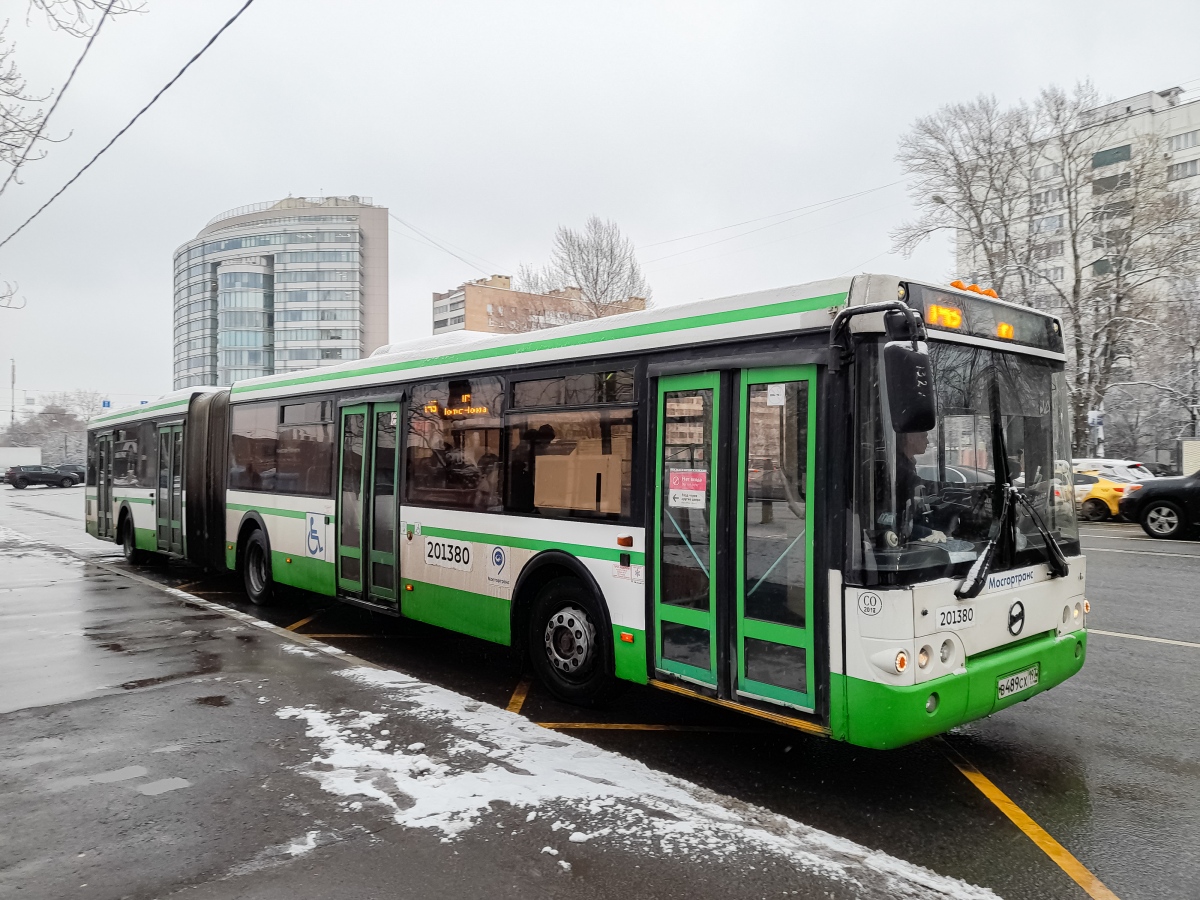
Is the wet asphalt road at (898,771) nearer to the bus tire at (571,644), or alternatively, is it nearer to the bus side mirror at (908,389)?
the bus tire at (571,644)

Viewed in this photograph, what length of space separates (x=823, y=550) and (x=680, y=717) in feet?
7.44

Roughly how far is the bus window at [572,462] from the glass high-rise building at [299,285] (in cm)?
11680

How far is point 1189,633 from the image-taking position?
8.57m

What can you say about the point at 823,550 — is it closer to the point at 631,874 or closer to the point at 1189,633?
the point at 631,874

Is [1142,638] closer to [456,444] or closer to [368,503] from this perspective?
[456,444]

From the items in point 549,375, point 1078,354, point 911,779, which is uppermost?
point 1078,354

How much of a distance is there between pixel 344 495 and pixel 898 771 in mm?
6339

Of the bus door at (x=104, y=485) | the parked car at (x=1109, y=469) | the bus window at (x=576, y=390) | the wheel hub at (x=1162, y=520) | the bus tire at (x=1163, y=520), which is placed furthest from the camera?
the parked car at (x=1109, y=469)

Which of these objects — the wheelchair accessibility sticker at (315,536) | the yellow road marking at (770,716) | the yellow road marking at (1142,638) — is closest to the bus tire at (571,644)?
the yellow road marking at (770,716)

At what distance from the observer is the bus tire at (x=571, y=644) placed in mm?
6109

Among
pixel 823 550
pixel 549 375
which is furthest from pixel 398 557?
pixel 823 550

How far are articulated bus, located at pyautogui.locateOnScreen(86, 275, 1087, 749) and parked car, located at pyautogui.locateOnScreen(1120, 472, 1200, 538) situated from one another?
581 inches

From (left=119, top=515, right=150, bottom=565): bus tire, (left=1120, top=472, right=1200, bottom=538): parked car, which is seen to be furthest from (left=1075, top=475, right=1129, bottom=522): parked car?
(left=119, top=515, right=150, bottom=565): bus tire

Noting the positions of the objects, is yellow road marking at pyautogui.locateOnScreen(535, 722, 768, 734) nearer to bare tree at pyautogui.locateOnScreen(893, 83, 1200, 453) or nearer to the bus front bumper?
the bus front bumper
